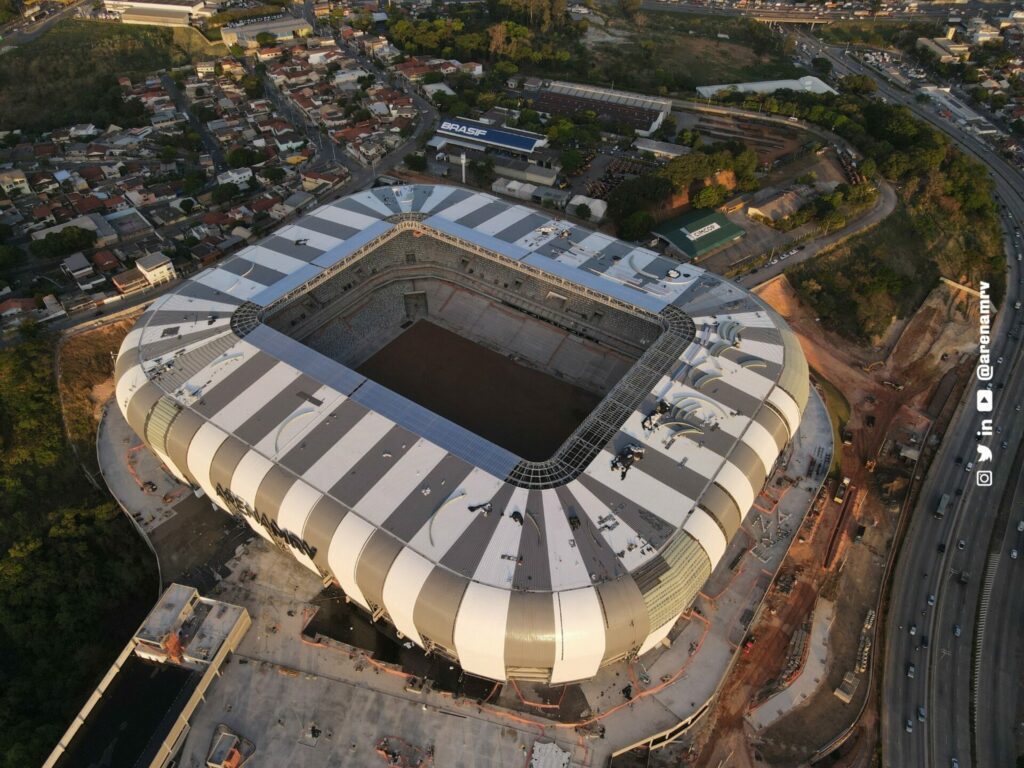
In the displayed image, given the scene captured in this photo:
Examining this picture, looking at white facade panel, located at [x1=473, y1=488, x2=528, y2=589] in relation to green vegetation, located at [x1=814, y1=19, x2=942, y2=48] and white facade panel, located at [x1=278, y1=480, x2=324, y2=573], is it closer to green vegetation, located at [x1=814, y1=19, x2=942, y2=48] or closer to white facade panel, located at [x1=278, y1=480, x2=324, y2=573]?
white facade panel, located at [x1=278, y1=480, x2=324, y2=573]

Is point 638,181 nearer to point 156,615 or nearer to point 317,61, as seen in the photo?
point 156,615

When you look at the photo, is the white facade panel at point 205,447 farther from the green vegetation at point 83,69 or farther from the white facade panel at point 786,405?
the green vegetation at point 83,69

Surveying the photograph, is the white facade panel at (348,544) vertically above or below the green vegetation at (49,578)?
above

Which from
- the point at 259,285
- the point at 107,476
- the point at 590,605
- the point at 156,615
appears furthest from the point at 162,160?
the point at 590,605

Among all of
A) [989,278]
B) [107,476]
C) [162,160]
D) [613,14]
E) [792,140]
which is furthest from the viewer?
[613,14]

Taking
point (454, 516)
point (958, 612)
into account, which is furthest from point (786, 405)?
point (454, 516)

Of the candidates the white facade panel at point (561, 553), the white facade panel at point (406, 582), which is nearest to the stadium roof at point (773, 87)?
the white facade panel at point (561, 553)
